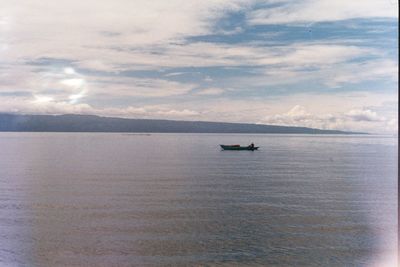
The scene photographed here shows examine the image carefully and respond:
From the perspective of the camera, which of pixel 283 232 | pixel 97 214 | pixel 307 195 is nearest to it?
pixel 283 232

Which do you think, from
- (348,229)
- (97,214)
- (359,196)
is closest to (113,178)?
(97,214)

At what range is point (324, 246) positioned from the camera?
25.2m

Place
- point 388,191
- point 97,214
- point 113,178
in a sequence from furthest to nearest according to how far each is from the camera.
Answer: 1. point 113,178
2. point 388,191
3. point 97,214

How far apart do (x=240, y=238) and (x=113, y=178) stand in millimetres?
33977

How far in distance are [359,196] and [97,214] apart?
26.4 meters

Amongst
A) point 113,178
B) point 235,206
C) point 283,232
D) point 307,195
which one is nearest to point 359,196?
point 307,195

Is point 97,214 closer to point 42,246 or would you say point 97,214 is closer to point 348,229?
point 42,246

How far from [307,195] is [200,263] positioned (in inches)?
963

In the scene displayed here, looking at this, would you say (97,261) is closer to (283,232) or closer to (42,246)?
(42,246)

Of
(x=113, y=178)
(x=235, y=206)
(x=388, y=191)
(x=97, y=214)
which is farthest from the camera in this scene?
(x=113, y=178)

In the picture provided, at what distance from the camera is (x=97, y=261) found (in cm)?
2258

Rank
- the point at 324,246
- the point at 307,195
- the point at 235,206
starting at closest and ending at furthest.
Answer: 1. the point at 324,246
2. the point at 235,206
3. the point at 307,195

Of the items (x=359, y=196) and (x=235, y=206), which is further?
(x=359, y=196)

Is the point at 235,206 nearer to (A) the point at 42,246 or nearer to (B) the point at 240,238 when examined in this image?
(B) the point at 240,238
